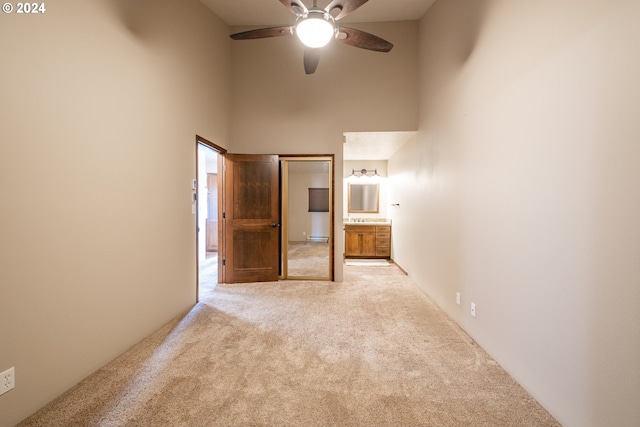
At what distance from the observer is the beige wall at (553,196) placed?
4.07 ft

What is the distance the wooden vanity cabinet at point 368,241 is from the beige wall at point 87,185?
392cm

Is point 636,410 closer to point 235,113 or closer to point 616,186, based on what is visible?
point 616,186

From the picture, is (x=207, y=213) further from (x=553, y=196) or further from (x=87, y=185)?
(x=553, y=196)

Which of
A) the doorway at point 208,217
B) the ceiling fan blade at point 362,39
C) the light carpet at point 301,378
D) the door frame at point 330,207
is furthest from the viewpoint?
the doorway at point 208,217

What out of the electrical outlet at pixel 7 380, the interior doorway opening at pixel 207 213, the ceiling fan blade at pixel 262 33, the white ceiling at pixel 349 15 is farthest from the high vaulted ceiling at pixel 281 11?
the electrical outlet at pixel 7 380

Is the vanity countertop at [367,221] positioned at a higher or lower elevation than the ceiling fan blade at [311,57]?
lower

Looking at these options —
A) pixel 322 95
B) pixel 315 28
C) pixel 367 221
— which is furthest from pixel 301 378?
pixel 367 221

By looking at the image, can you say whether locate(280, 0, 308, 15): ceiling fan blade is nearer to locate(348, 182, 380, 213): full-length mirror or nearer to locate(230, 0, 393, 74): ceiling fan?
locate(230, 0, 393, 74): ceiling fan

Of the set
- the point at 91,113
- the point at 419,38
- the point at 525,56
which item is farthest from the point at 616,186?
the point at 419,38

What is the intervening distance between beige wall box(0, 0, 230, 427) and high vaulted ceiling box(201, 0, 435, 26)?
0.90 meters

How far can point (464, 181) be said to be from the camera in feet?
Answer: 8.92

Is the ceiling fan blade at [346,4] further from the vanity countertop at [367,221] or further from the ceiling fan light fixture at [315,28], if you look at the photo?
the vanity countertop at [367,221]

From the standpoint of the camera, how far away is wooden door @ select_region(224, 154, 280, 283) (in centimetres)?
433

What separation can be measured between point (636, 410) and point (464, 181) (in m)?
1.91
